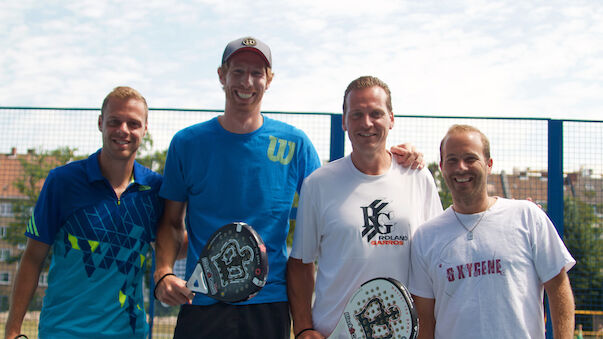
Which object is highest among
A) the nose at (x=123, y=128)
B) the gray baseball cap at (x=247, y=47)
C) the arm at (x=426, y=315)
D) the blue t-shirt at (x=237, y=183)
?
the gray baseball cap at (x=247, y=47)

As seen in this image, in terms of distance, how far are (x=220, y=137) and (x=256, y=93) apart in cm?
36

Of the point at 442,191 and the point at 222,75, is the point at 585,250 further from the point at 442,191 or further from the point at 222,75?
the point at 222,75

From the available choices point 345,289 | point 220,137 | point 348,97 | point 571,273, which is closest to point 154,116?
point 220,137

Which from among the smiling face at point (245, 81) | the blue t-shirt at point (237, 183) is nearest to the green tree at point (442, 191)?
the blue t-shirt at point (237, 183)

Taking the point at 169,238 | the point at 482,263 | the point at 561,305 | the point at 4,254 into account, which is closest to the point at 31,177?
the point at 4,254

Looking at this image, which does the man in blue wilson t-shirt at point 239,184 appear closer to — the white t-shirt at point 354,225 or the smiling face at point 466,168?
the white t-shirt at point 354,225

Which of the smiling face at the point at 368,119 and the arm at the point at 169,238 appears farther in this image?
the arm at the point at 169,238

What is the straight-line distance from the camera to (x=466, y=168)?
2.79 m

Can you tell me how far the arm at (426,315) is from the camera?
2842 mm

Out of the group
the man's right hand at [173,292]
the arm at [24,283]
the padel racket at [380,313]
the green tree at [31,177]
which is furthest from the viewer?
the green tree at [31,177]

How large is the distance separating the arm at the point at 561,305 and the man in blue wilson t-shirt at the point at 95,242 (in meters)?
2.56

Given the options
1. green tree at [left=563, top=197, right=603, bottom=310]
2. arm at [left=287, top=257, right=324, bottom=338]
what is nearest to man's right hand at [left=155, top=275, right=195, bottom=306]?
arm at [left=287, top=257, right=324, bottom=338]

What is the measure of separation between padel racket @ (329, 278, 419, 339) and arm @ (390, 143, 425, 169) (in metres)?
0.92

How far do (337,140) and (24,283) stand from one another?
302 centimetres
